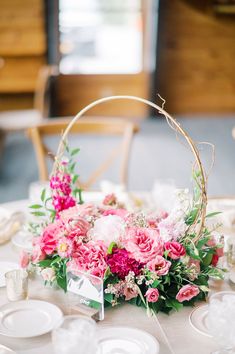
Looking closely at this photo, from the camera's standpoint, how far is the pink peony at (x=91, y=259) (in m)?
1.36

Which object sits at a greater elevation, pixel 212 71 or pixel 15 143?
pixel 212 71

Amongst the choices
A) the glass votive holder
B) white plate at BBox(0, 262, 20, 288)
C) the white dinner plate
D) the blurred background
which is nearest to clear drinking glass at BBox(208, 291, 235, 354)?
the white dinner plate

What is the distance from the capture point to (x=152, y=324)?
1.34 metres

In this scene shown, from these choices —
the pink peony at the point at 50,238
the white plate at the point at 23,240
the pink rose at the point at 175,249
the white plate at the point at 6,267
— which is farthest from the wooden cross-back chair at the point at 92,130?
the pink rose at the point at 175,249

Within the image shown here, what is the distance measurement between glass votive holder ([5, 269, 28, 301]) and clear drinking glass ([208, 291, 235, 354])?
491 mm

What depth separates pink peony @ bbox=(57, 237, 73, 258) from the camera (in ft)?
4.60

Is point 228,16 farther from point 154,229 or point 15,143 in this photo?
point 154,229

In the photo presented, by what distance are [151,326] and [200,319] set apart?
123mm

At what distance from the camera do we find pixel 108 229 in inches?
56.0

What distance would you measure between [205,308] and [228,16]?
595 centimetres

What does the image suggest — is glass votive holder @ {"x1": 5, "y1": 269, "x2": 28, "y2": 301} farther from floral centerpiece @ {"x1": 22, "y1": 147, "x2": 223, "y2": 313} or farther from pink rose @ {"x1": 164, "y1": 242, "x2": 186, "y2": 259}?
pink rose @ {"x1": 164, "y1": 242, "x2": 186, "y2": 259}

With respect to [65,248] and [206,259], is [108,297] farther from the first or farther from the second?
[206,259]

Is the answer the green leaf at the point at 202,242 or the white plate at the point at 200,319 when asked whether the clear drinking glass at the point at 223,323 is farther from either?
the green leaf at the point at 202,242

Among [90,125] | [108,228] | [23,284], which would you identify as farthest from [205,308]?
[90,125]
